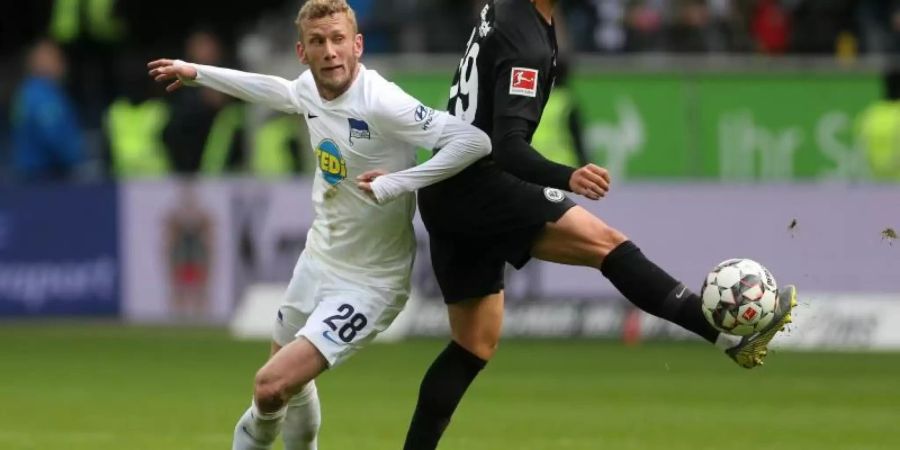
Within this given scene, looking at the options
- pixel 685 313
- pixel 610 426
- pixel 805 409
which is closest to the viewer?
pixel 685 313

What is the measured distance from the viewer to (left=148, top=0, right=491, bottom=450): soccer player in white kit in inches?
313

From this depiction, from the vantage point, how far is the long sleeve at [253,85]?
841cm

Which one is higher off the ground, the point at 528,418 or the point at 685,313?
the point at 685,313

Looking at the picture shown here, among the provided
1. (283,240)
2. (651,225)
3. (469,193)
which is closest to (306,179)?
(283,240)

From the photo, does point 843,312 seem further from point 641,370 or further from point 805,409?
point 805,409

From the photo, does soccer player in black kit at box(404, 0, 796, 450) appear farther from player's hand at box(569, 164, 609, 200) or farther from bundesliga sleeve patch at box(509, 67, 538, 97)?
player's hand at box(569, 164, 609, 200)

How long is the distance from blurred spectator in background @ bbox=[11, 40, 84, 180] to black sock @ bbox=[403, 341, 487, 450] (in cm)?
1218

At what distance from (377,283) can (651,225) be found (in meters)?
9.26

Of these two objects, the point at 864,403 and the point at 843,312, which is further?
the point at 843,312

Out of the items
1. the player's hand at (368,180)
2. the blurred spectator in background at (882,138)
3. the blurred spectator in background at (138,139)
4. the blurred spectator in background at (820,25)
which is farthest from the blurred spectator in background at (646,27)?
the player's hand at (368,180)

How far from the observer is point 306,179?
1795 centimetres

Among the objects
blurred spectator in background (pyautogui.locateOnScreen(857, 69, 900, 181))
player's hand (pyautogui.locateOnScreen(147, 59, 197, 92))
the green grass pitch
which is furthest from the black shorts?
blurred spectator in background (pyautogui.locateOnScreen(857, 69, 900, 181))

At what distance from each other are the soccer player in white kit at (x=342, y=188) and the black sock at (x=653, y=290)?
768 mm

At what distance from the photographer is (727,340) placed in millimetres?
8125
